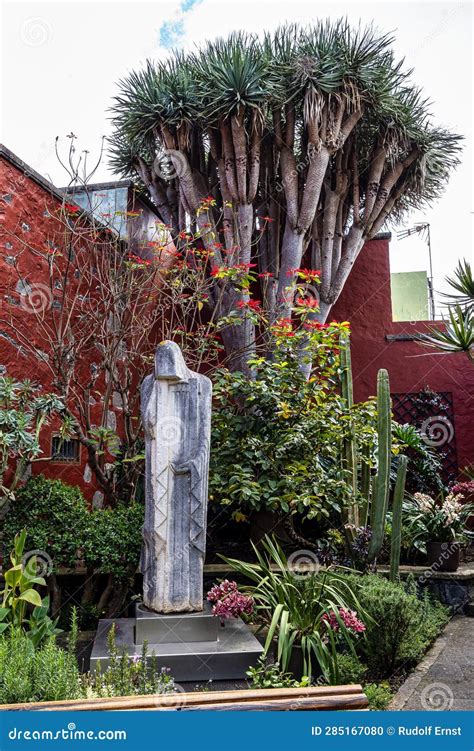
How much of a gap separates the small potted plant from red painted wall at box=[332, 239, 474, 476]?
2.67 meters

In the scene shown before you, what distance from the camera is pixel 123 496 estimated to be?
6793 mm

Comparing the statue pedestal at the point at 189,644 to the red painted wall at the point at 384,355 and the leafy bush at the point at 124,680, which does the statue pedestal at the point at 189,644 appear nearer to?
the leafy bush at the point at 124,680

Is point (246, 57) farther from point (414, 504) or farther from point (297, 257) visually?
point (414, 504)

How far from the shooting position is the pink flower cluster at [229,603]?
465 cm

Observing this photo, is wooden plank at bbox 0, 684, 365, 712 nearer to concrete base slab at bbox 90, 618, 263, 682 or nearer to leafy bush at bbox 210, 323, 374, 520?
concrete base slab at bbox 90, 618, 263, 682

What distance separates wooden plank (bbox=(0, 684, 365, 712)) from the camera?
3.09 m

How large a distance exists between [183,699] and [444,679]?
2.28 metres

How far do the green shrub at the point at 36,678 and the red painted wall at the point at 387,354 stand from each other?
7270mm

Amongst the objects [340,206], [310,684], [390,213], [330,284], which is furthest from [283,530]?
[390,213]

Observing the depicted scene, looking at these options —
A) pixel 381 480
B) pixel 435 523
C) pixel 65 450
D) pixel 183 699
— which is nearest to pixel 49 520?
pixel 65 450

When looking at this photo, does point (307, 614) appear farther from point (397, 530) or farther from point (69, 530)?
point (69, 530)

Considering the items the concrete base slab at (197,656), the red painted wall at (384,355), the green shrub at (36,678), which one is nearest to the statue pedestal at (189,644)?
the concrete base slab at (197,656)

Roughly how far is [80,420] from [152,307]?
1757mm

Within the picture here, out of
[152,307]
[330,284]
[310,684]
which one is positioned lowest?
[310,684]
